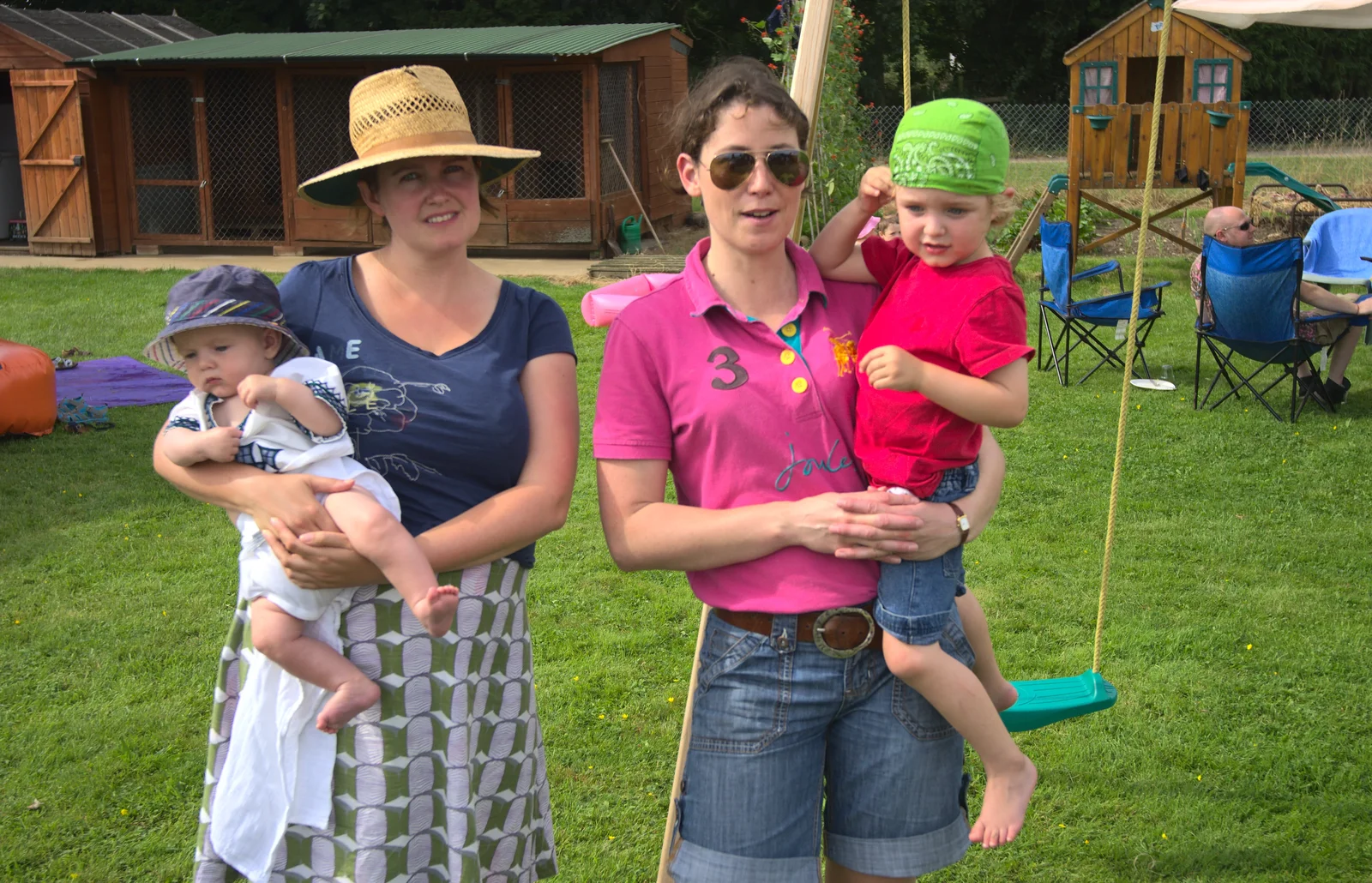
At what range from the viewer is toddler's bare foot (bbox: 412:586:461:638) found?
2002 mm

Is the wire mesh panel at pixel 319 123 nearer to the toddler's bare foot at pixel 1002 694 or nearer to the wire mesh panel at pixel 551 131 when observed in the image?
the wire mesh panel at pixel 551 131

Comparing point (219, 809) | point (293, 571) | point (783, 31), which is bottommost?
point (219, 809)

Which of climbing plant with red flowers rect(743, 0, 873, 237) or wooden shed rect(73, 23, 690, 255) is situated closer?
climbing plant with red flowers rect(743, 0, 873, 237)

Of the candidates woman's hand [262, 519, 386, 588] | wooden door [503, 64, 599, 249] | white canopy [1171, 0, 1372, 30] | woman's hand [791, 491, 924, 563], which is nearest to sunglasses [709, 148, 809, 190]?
woman's hand [791, 491, 924, 563]

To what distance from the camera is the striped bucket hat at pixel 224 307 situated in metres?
2.07

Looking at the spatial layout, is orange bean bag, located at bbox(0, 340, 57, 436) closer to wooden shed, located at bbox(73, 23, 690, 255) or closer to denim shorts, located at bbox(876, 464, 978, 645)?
denim shorts, located at bbox(876, 464, 978, 645)

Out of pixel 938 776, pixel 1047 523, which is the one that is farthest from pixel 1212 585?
pixel 938 776

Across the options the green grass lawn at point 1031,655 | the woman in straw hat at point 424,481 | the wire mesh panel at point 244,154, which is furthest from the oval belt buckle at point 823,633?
the wire mesh panel at point 244,154

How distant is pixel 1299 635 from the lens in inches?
196

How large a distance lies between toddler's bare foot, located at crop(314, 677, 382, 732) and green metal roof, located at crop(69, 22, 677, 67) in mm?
13093

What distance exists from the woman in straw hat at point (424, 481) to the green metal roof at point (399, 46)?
500 inches

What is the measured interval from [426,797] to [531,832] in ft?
1.00

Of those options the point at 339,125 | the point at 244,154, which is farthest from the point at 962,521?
the point at 244,154

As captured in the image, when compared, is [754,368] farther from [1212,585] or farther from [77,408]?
[77,408]
